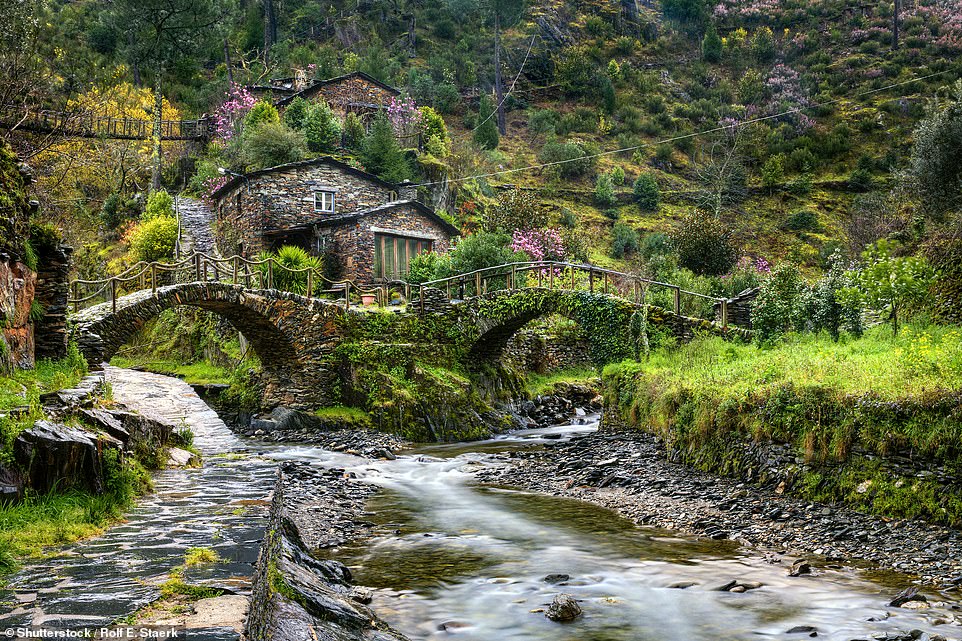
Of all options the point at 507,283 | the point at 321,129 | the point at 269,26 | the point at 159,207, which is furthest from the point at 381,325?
the point at 269,26

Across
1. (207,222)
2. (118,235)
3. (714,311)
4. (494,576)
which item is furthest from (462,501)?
(118,235)

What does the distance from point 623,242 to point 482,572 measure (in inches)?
1414

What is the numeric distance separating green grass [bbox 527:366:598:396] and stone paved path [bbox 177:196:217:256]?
15977mm

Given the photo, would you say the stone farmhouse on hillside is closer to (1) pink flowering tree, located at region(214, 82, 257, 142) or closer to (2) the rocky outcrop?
(1) pink flowering tree, located at region(214, 82, 257, 142)

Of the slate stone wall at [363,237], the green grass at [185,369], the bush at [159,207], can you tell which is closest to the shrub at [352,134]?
the slate stone wall at [363,237]

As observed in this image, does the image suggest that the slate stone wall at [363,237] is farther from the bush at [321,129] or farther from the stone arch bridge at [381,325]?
the bush at [321,129]

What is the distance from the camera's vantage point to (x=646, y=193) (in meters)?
50.5

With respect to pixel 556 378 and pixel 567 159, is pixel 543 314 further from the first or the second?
pixel 567 159

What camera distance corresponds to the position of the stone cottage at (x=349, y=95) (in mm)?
42750

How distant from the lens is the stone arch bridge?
22625 millimetres

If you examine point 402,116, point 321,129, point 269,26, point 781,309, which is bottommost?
point 781,309

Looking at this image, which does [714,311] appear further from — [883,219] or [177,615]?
[177,615]

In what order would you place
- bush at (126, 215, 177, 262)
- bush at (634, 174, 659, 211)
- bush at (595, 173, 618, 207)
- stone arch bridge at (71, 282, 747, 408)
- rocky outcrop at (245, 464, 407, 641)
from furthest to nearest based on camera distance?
bush at (634, 174, 659, 211)
bush at (595, 173, 618, 207)
bush at (126, 215, 177, 262)
stone arch bridge at (71, 282, 747, 408)
rocky outcrop at (245, 464, 407, 641)

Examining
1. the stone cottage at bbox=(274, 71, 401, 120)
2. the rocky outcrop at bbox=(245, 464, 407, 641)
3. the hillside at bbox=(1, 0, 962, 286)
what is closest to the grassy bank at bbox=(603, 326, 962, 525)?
the rocky outcrop at bbox=(245, 464, 407, 641)
